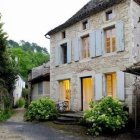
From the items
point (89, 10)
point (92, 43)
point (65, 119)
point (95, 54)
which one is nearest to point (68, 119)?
point (65, 119)

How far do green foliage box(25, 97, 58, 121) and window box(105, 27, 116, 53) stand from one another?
4652 mm

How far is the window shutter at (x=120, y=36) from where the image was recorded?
669 inches

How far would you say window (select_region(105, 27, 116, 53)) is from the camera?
17953 mm

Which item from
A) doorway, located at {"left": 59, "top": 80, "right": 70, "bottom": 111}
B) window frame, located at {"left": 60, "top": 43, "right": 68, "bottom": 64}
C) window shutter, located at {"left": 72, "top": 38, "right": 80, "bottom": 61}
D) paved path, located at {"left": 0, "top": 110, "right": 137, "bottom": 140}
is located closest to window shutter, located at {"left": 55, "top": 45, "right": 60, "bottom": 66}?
window frame, located at {"left": 60, "top": 43, "right": 68, "bottom": 64}

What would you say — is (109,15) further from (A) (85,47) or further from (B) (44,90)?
(B) (44,90)

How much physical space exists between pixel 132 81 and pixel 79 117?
331 cm

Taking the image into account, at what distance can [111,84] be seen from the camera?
1811cm

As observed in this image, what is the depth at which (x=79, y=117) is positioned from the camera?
58.1 feet

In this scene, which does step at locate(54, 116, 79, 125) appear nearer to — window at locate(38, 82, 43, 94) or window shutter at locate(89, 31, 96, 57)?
window shutter at locate(89, 31, 96, 57)

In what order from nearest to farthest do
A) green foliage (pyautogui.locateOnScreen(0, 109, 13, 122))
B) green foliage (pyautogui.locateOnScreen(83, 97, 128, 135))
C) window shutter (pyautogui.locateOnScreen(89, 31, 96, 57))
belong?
green foliage (pyautogui.locateOnScreen(83, 97, 128, 135))
window shutter (pyautogui.locateOnScreen(89, 31, 96, 57))
green foliage (pyautogui.locateOnScreen(0, 109, 13, 122))

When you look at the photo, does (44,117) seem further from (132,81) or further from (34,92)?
(34,92)

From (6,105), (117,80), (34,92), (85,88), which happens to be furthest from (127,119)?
(34,92)

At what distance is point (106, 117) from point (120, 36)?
433 cm

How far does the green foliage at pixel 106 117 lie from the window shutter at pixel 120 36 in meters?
2.81
